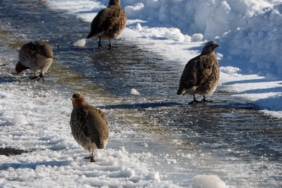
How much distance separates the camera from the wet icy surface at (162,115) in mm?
10234

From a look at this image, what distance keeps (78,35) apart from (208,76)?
673cm

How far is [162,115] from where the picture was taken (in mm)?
12898

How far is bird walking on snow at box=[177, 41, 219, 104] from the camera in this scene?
13.7 m

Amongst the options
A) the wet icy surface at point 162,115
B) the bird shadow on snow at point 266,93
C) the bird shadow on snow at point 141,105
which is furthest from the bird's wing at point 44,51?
the bird shadow on snow at point 266,93

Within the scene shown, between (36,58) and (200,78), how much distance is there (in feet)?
11.1

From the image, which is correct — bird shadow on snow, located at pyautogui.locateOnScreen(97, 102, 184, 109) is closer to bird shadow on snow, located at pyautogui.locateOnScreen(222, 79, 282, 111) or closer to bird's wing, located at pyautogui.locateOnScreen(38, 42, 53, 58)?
bird shadow on snow, located at pyautogui.locateOnScreen(222, 79, 282, 111)

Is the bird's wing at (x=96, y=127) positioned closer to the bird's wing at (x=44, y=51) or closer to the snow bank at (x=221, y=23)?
the bird's wing at (x=44, y=51)

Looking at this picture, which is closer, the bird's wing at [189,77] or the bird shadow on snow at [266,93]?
the bird shadow on snow at [266,93]

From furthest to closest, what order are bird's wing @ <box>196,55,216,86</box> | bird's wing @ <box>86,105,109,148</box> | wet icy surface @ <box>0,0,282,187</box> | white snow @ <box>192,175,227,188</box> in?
1. bird's wing @ <box>196,55,216,86</box>
2. wet icy surface @ <box>0,0,282,187</box>
3. bird's wing @ <box>86,105,109,148</box>
4. white snow @ <box>192,175,227,188</box>

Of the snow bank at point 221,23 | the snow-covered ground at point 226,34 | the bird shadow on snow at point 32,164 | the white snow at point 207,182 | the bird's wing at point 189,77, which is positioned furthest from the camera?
the snow bank at point 221,23

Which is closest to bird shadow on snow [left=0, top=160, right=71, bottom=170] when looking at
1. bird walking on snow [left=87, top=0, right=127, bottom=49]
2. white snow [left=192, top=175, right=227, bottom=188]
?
white snow [left=192, top=175, right=227, bottom=188]

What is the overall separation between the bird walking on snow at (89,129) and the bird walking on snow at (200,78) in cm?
337

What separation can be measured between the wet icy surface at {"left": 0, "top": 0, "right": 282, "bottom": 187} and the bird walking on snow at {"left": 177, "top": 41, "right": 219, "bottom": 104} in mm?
252

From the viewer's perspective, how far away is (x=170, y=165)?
10203mm
